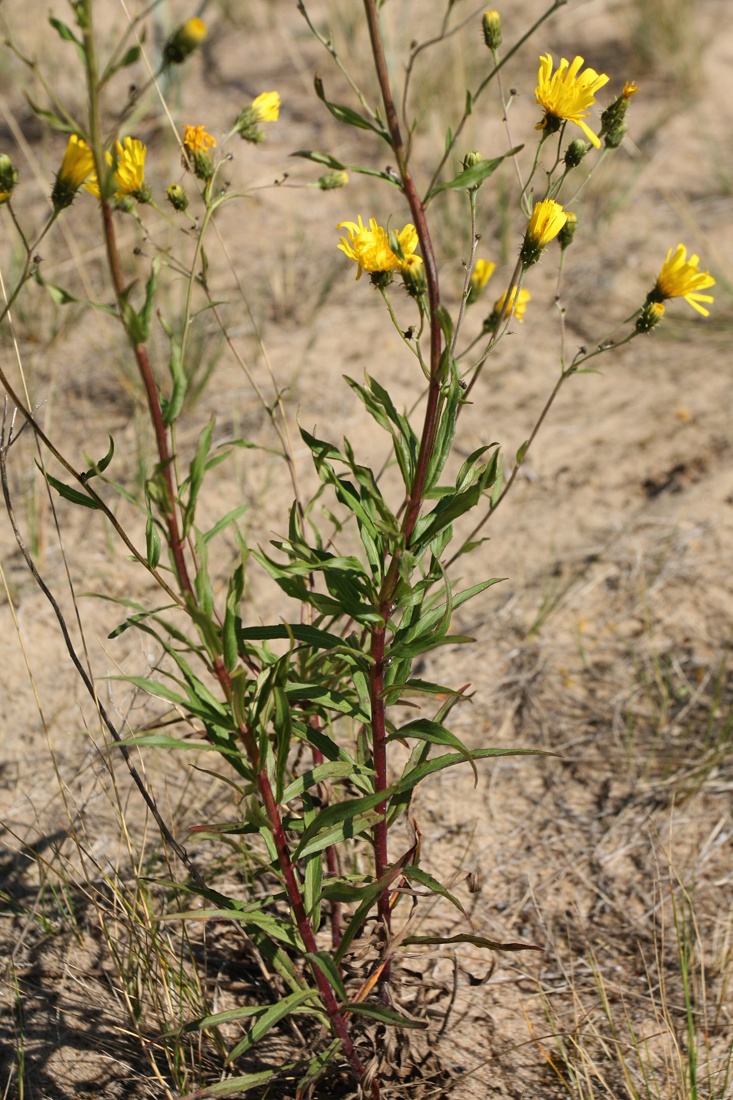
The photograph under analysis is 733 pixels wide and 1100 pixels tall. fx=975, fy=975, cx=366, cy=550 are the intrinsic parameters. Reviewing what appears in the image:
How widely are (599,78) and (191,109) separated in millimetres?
4021

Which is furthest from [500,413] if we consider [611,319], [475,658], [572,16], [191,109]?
[572,16]

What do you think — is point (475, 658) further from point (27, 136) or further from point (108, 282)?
point (27, 136)

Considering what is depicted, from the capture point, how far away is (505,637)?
265 cm

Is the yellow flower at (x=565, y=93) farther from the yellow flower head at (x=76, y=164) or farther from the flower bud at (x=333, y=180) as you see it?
the yellow flower head at (x=76, y=164)

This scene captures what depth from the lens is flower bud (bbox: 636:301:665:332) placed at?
5.00 feet

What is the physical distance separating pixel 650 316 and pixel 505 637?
4.15ft

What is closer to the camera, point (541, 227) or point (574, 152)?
point (541, 227)

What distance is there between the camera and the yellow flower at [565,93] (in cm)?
134

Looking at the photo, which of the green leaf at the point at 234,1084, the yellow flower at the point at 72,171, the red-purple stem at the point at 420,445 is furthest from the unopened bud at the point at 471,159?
the green leaf at the point at 234,1084

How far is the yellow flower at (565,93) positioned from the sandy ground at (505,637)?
0.45ft

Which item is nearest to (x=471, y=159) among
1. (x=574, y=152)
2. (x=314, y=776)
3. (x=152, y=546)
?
(x=574, y=152)

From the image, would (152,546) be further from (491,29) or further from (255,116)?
(491,29)

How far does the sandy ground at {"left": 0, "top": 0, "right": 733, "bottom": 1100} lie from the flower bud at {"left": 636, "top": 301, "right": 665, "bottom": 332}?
385 millimetres

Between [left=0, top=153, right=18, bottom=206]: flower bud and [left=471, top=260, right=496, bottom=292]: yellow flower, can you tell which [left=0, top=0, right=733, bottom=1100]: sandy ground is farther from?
[left=0, top=153, right=18, bottom=206]: flower bud
